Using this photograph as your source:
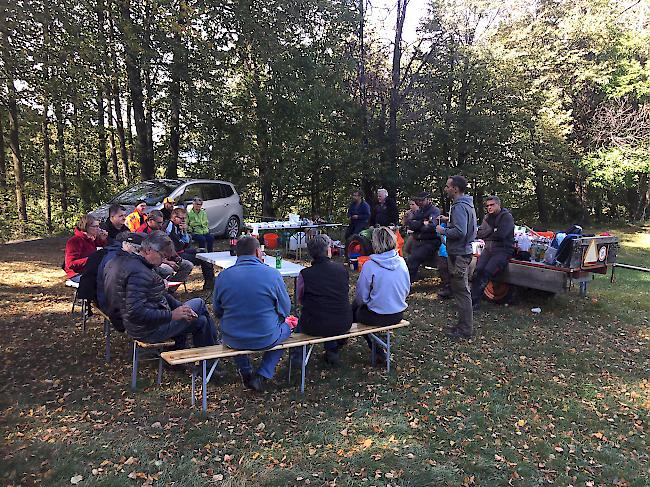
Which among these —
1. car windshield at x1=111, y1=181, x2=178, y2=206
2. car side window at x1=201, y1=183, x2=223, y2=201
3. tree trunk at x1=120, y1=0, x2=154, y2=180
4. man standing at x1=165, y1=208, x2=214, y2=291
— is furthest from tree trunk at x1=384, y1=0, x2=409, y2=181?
man standing at x1=165, y1=208, x2=214, y2=291

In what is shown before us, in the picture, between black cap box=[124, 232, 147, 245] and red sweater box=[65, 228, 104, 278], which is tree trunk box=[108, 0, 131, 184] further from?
black cap box=[124, 232, 147, 245]

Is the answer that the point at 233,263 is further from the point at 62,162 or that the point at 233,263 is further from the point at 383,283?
the point at 62,162

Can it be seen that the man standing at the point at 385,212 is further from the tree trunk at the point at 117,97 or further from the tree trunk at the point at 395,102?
the tree trunk at the point at 395,102

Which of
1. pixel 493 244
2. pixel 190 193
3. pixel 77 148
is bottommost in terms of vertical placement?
pixel 493 244

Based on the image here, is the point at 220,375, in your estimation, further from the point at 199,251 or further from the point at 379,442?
the point at 199,251

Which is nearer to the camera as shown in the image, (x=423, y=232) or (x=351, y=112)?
(x=423, y=232)

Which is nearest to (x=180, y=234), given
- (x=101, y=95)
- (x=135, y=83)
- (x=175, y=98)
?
(x=135, y=83)

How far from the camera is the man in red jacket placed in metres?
5.53

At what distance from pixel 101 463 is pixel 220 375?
138 centimetres

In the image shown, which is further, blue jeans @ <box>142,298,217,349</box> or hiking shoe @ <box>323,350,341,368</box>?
hiking shoe @ <box>323,350,341,368</box>

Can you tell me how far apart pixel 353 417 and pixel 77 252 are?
12.4 feet

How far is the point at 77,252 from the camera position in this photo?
5.58m

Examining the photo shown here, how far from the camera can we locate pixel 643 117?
53.4 ft

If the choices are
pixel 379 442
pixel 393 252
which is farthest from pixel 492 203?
pixel 379 442
